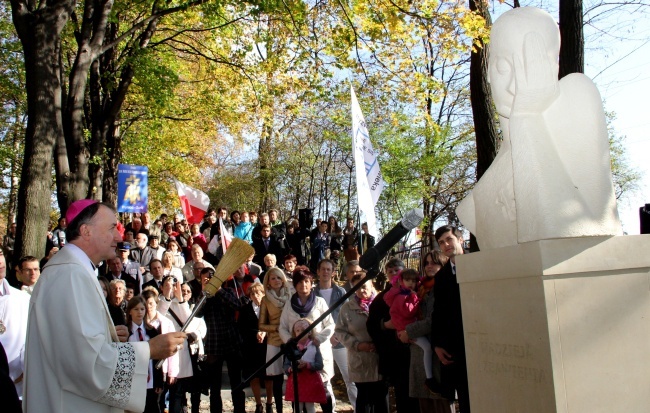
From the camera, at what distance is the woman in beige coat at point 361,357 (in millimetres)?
6828

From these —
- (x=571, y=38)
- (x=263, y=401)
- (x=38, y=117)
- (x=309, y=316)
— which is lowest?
(x=263, y=401)

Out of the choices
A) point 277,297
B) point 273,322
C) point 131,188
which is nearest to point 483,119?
point 277,297

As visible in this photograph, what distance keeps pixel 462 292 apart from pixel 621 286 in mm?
814

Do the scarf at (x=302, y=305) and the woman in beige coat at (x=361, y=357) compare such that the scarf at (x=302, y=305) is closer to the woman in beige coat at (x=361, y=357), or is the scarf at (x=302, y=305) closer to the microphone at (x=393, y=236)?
the woman in beige coat at (x=361, y=357)

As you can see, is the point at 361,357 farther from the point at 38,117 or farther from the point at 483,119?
the point at 38,117

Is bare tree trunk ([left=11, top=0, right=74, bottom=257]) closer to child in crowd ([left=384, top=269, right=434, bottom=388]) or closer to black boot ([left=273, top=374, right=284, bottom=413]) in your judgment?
black boot ([left=273, top=374, right=284, bottom=413])

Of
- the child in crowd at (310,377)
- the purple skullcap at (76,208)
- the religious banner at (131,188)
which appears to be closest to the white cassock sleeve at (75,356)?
the purple skullcap at (76,208)

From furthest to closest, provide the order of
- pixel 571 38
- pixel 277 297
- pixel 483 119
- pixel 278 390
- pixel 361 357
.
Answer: pixel 483 119
pixel 571 38
pixel 277 297
pixel 278 390
pixel 361 357

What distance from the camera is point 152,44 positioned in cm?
1766

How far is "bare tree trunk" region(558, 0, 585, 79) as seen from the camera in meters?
8.63

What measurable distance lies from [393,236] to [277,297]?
5.27 m

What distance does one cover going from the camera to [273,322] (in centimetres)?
830

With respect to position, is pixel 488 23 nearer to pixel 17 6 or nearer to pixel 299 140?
pixel 17 6

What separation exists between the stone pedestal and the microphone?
0.44m
